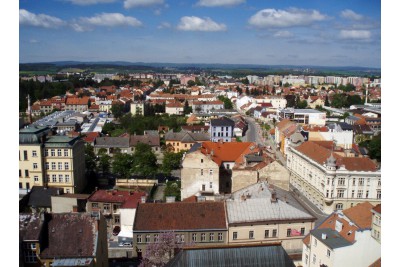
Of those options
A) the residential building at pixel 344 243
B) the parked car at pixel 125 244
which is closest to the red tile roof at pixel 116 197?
the parked car at pixel 125 244

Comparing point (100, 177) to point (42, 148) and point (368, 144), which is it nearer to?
point (42, 148)

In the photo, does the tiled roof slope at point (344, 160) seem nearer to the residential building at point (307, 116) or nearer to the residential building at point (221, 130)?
the residential building at point (221, 130)

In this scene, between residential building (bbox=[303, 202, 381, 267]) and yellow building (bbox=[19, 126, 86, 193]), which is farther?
yellow building (bbox=[19, 126, 86, 193])

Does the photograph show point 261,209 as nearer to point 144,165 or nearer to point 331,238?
point 331,238

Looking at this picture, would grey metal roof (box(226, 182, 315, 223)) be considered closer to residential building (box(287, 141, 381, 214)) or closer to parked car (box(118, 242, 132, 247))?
parked car (box(118, 242, 132, 247))

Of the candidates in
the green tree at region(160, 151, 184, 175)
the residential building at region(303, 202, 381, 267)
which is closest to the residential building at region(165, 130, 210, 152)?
the green tree at region(160, 151, 184, 175)

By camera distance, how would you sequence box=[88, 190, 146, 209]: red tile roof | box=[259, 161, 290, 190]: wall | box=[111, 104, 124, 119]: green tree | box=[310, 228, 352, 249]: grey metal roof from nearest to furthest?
box=[310, 228, 352, 249]: grey metal roof → box=[88, 190, 146, 209]: red tile roof → box=[259, 161, 290, 190]: wall → box=[111, 104, 124, 119]: green tree
